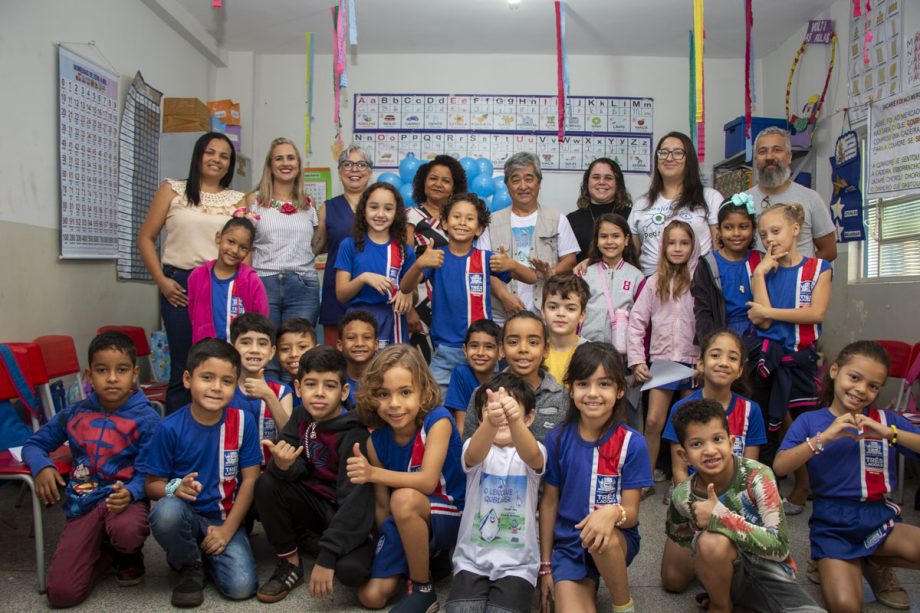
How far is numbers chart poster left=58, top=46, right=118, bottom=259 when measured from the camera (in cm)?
378

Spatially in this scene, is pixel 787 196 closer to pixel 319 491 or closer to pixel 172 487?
pixel 319 491

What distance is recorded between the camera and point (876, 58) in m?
4.23

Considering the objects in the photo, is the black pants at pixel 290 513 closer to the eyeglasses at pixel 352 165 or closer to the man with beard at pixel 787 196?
the eyeglasses at pixel 352 165

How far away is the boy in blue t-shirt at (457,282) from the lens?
291 centimetres

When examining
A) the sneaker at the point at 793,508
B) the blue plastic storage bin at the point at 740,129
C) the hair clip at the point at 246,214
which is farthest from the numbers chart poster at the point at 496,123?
the sneaker at the point at 793,508

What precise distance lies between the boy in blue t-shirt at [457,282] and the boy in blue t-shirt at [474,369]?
34 centimetres

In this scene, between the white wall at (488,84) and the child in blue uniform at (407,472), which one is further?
the white wall at (488,84)

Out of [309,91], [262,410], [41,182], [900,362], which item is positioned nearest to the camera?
[262,410]

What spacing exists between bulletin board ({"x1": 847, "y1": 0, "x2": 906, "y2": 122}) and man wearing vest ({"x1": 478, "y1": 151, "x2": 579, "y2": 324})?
88.5 inches

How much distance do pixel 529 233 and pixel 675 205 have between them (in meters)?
0.69

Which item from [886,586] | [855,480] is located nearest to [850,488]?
[855,480]

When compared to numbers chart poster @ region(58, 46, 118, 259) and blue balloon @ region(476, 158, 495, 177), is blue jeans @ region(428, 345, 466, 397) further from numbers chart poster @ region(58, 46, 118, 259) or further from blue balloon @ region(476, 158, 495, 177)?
blue balloon @ region(476, 158, 495, 177)

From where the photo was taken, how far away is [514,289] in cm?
352

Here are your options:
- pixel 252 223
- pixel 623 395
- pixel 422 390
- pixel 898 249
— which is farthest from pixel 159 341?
pixel 898 249
